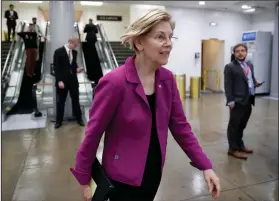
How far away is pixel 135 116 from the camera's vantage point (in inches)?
47.4

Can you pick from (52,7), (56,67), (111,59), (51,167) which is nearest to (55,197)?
(51,167)

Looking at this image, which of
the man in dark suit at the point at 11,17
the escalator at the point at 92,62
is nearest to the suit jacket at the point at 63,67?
the escalator at the point at 92,62

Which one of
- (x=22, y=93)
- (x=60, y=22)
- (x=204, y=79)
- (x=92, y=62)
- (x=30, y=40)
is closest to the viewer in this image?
(x=60, y=22)

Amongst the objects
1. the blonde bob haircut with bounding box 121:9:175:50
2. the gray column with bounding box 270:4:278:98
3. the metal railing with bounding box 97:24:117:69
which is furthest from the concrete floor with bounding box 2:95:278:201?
the gray column with bounding box 270:4:278:98

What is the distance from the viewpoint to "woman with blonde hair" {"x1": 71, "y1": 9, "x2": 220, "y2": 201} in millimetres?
1190

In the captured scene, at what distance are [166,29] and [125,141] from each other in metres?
0.53

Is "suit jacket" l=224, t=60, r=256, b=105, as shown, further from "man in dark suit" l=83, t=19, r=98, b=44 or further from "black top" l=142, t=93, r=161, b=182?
"man in dark suit" l=83, t=19, r=98, b=44

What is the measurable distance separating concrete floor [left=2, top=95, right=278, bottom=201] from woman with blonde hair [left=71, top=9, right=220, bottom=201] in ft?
5.42

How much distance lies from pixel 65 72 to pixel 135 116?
454cm

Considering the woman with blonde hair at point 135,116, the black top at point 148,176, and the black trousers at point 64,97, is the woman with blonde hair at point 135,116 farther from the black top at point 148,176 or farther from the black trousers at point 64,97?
the black trousers at point 64,97

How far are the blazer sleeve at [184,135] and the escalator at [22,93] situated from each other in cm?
604

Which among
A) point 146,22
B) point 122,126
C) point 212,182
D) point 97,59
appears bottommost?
point 212,182

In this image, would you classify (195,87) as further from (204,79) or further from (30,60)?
(30,60)

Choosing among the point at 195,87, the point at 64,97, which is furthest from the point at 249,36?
the point at 64,97
